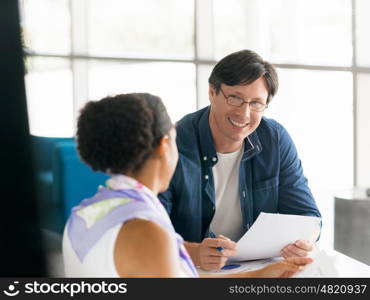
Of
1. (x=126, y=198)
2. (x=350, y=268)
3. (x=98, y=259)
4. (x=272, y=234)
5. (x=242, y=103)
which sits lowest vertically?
(x=350, y=268)

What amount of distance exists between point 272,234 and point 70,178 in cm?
71

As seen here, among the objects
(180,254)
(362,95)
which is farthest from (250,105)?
(362,95)

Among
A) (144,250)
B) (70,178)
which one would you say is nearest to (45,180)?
(70,178)

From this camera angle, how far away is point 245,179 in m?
1.85

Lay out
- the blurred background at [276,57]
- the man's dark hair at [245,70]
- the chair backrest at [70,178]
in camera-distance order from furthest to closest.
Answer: the blurred background at [276,57] < the chair backrest at [70,178] < the man's dark hair at [245,70]

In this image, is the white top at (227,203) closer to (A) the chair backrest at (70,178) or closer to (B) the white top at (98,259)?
(A) the chair backrest at (70,178)

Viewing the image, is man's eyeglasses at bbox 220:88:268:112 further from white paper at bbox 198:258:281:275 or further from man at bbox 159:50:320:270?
white paper at bbox 198:258:281:275

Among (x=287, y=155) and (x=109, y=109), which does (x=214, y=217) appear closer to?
(x=287, y=155)

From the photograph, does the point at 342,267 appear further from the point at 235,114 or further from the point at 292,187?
the point at 235,114

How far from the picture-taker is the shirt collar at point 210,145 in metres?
1.86

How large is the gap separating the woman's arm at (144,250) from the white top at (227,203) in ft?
2.61

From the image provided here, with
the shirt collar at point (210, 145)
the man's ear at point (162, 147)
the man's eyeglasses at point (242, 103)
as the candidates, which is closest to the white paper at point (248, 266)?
the shirt collar at point (210, 145)

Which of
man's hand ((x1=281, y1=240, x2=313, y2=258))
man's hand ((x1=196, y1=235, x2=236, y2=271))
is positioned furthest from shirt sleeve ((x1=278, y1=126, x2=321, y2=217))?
man's hand ((x1=196, y1=235, x2=236, y2=271))

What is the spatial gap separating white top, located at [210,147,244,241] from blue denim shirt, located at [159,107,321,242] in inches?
0.7
